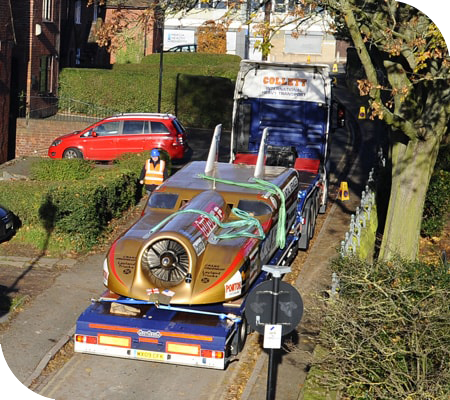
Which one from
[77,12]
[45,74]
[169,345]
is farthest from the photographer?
[77,12]

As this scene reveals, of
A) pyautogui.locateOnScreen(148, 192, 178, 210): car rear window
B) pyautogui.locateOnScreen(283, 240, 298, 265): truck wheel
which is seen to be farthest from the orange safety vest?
pyautogui.locateOnScreen(148, 192, 178, 210): car rear window

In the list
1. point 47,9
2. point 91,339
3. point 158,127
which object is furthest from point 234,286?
point 47,9

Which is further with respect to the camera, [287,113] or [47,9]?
[47,9]

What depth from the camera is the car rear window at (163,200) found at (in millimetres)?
13508

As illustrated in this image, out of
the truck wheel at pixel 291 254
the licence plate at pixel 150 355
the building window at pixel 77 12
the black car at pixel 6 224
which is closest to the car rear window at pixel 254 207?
the truck wheel at pixel 291 254

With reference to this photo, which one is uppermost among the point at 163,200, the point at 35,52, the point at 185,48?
the point at 35,52

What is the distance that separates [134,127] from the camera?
86.2ft

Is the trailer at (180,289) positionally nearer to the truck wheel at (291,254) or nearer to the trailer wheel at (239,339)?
the trailer wheel at (239,339)

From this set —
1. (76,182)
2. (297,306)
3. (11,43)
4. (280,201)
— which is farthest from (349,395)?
(11,43)

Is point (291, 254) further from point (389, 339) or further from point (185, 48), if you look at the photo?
point (185, 48)

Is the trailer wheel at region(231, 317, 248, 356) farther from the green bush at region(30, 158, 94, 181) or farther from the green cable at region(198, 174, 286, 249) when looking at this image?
the green bush at region(30, 158, 94, 181)

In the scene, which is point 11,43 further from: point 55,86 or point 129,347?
point 129,347

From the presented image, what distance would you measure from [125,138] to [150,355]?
1594 cm

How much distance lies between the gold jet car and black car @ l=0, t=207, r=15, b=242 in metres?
4.74
